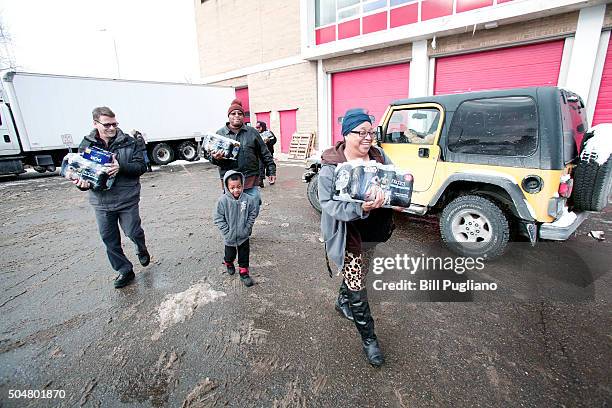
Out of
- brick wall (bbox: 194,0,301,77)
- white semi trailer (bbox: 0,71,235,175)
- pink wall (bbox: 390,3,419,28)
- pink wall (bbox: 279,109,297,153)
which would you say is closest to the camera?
white semi trailer (bbox: 0,71,235,175)

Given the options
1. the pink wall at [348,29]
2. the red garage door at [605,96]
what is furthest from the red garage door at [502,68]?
the pink wall at [348,29]

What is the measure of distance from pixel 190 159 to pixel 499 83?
13.1 meters

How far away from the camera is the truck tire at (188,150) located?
14050 millimetres

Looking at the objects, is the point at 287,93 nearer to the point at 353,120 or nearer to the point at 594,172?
the point at 594,172

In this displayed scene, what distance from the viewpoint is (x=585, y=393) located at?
1879 millimetres

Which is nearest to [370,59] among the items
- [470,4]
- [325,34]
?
[325,34]

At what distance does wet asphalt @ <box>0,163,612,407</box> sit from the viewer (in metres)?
1.96

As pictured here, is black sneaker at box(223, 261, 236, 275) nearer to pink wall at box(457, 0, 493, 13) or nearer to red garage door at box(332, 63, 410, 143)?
red garage door at box(332, 63, 410, 143)

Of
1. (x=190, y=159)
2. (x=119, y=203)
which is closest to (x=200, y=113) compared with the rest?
(x=190, y=159)

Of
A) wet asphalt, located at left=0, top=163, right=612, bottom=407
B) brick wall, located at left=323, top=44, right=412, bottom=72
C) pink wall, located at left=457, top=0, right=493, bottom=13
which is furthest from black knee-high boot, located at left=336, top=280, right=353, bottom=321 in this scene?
brick wall, located at left=323, top=44, right=412, bottom=72

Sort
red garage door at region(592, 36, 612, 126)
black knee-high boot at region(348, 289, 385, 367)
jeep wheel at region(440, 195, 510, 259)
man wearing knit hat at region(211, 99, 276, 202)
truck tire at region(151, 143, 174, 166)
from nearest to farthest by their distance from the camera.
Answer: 1. black knee-high boot at region(348, 289, 385, 367)
2. jeep wheel at region(440, 195, 510, 259)
3. man wearing knit hat at region(211, 99, 276, 202)
4. red garage door at region(592, 36, 612, 126)
5. truck tire at region(151, 143, 174, 166)

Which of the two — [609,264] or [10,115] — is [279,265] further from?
[10,115]

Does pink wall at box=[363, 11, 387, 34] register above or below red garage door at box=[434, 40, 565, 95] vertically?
above

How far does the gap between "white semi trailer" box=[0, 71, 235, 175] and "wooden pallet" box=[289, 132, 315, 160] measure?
4.77m
